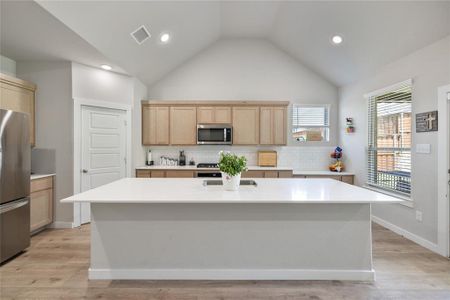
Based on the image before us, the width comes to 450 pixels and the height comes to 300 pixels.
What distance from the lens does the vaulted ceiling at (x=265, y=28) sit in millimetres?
3066

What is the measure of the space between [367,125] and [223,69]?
3.03m

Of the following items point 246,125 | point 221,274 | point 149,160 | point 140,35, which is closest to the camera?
point 221,274

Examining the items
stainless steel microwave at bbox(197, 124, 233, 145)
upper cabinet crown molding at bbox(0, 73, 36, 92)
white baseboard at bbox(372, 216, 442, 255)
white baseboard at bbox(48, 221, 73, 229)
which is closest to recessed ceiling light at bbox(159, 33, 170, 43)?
stainless steel microwave at bbox(197, 124, 233, 145)

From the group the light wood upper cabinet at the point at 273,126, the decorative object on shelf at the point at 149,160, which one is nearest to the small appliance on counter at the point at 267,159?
the light wood upper cabinet at the point at 273,126

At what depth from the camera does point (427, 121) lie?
335 centimetres

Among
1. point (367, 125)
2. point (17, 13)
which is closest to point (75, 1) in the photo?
point (17, 13)

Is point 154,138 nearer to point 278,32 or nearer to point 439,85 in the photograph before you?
point 278,32

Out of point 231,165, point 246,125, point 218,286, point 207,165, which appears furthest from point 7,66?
point 218,286

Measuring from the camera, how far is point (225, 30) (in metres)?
5.31

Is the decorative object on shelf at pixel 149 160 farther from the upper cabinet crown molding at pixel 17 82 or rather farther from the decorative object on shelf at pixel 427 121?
the decorative object on shelf at pixel 427 121

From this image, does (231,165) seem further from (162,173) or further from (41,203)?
(41,203)

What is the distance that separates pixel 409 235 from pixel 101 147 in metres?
4.88

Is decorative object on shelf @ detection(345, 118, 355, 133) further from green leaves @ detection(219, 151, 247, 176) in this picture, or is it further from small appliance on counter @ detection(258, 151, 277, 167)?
green leaves @ detection(219, 151, 247, 176)

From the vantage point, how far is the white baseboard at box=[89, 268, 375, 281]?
8.36 ft
